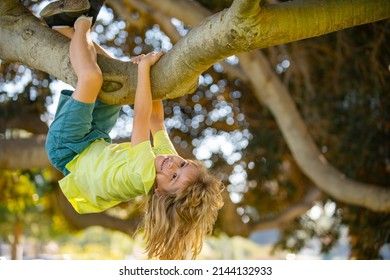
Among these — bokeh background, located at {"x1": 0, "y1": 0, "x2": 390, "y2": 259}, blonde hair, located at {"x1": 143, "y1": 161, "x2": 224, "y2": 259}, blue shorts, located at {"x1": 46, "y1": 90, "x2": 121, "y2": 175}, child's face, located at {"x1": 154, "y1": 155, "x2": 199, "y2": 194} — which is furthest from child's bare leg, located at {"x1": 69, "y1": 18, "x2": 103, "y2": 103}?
bokeh background, located at {"x1": 0, "y1": 0, "x2": 390, "y2": 259}

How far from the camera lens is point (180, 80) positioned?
10.3 ft

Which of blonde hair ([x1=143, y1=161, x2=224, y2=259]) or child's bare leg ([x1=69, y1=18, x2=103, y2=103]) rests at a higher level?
child's bare leg ([x1=69, y1=18, x2=103, y2=103])

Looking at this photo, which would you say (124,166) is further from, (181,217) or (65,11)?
(65,11)

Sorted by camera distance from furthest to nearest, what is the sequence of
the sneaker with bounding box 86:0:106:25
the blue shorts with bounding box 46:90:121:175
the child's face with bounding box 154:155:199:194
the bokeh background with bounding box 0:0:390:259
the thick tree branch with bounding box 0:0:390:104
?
the bokeh background with bounding box 0:0:390:259, the child's face with bounding box 154:155:199:194, the sneaker with bounding box 86:0:106:25, the blue shorts with bounding box 46:90:121:175, the thick tree branch with bounding box 0:0:390:104

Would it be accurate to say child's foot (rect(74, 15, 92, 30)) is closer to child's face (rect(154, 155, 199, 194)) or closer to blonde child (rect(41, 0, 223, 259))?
blonde child (rect(41, 0, 223, 259))

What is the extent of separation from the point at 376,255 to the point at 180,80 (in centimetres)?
507

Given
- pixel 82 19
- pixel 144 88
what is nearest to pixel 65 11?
pixel 82 19

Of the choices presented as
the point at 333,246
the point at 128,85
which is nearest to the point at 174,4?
the point at 128,85

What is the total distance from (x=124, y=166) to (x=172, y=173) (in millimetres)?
286

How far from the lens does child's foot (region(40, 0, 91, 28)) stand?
3.54 m

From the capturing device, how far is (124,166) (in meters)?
3.66

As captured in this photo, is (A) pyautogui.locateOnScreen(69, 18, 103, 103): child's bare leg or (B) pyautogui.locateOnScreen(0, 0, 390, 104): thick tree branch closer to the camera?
(B) pyautogui.locateOnScreen(0, 0, 390, 104): thick tree branch

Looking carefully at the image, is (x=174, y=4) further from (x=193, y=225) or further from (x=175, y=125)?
(x=193, y=225)

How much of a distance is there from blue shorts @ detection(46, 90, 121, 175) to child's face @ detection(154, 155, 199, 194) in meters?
0.35
